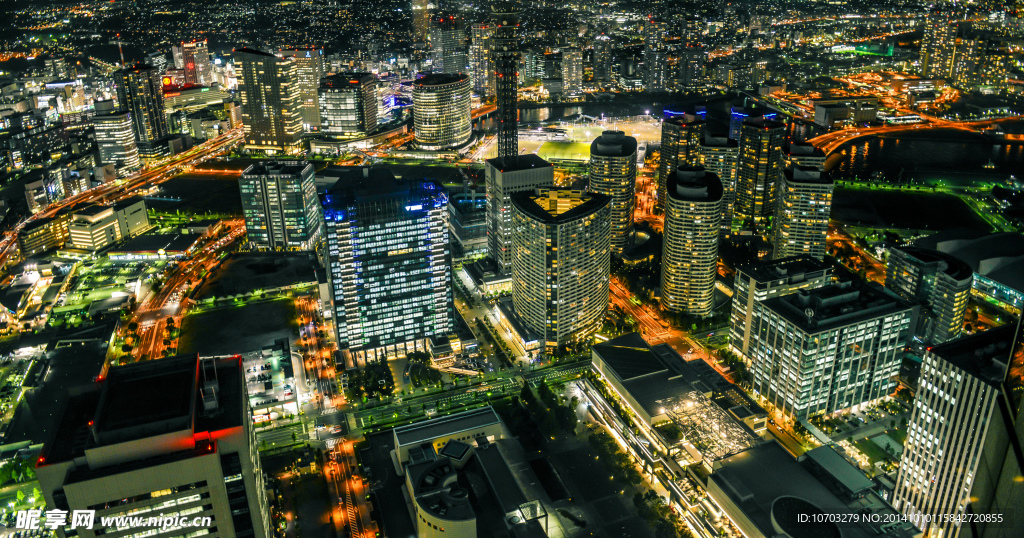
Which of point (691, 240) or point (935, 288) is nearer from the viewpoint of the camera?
point (935, 288)

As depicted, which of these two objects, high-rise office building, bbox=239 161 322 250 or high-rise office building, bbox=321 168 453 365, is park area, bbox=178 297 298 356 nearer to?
high-rise office building, bbox=321 168 453 365

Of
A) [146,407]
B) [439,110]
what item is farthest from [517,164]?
[146,407]

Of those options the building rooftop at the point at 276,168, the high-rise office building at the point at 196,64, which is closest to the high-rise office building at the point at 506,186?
the building rooftop at the point at 276,168

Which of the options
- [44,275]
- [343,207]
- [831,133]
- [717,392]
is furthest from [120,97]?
[831,133]

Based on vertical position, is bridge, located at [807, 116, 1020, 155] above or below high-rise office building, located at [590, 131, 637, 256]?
below

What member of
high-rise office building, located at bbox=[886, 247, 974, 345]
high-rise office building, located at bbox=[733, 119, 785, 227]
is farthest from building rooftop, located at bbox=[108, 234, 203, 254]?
high-rise office building, located at bbox=[886, 247, 974, 345]

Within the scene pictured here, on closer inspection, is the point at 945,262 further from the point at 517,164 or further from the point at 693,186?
the point at 517,164

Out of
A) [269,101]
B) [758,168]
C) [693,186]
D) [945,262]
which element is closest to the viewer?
[945,262]
